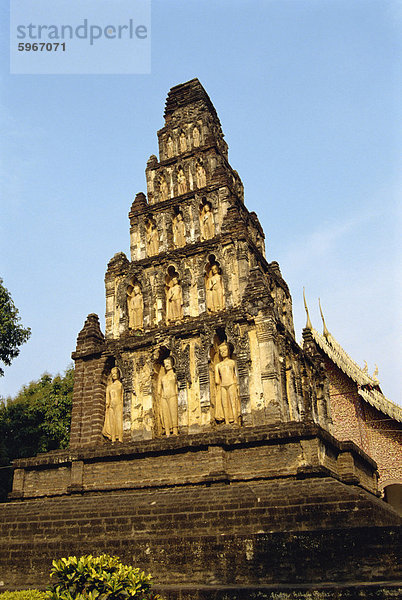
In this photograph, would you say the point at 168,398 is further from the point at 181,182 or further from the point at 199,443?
the point at 181,182

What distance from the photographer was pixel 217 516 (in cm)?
1104

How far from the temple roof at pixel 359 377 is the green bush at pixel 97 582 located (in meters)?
16.9

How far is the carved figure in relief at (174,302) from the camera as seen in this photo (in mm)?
17609

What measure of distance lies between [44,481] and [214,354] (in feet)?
20.5

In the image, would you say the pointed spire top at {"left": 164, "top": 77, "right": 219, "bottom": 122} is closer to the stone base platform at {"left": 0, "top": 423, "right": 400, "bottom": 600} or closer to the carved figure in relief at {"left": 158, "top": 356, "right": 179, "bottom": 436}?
the carved figure in relief at {"left": 158, "top": 356, "right": 179, "bottom": 436}

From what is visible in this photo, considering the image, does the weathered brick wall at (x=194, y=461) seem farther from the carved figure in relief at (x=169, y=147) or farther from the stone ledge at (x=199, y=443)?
the carved figure in relief at (x=169, y=147)

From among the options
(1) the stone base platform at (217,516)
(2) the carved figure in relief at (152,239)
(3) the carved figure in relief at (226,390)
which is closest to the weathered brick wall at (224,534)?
(1) the stone base platform at (217,516)

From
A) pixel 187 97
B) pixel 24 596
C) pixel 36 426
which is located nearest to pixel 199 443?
pixel 24 596

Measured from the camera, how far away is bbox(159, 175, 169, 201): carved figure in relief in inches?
811

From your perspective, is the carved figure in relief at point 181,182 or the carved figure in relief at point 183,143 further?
the carved figure in relief at point 183,143

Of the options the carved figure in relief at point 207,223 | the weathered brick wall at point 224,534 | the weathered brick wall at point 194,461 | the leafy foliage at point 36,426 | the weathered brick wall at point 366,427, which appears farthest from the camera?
the leafy foliage at point 36,426

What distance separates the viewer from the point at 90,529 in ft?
39.3

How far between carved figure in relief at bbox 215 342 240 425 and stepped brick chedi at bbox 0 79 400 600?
43 mm

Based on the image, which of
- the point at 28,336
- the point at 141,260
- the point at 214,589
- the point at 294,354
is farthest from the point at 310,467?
the point at 28,336
